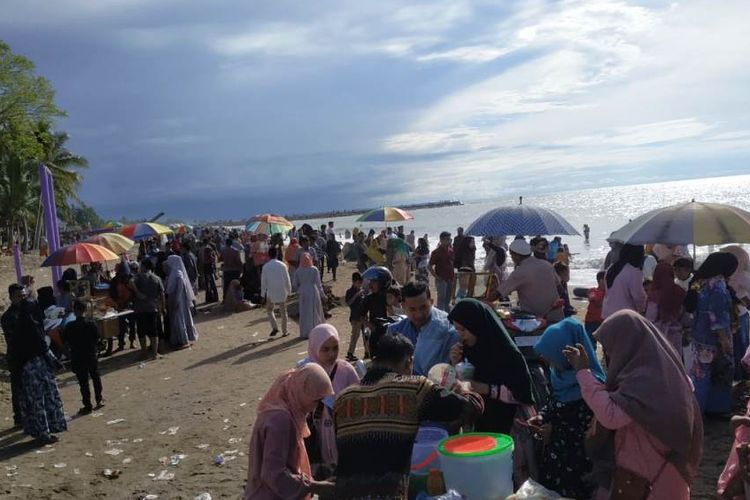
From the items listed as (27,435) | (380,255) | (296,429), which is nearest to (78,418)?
(27,435)

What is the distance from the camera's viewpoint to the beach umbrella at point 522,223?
7855 millimetres

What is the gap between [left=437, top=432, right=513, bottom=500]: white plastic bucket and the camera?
2.76 m

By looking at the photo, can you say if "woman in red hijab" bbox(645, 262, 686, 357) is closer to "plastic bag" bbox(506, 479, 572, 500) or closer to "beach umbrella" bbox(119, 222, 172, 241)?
"plastic bag" bbox(506, 479, 572, 500)

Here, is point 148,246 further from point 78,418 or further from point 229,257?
point 78,418

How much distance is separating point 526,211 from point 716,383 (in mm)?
3385

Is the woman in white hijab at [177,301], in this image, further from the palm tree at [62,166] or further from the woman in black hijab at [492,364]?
the palm tree at [62,166]

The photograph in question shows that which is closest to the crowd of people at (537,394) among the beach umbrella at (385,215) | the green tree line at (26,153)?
the beach umbrella at (385,215)

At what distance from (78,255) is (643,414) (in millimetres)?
10305

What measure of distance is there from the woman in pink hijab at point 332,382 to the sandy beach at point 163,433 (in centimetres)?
174

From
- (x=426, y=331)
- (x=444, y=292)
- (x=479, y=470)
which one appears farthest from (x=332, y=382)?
(x=444, y=292)

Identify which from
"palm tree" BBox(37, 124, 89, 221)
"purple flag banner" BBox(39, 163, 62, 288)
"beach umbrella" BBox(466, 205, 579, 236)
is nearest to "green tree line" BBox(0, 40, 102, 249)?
"palm tree" BBox(37, 124, 89, 221)

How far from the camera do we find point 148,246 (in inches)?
995

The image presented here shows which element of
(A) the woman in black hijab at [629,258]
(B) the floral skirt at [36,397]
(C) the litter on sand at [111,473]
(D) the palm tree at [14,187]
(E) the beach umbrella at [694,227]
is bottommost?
(C) the litter on sand at [111,473]

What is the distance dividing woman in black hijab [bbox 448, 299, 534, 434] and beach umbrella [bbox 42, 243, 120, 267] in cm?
891
